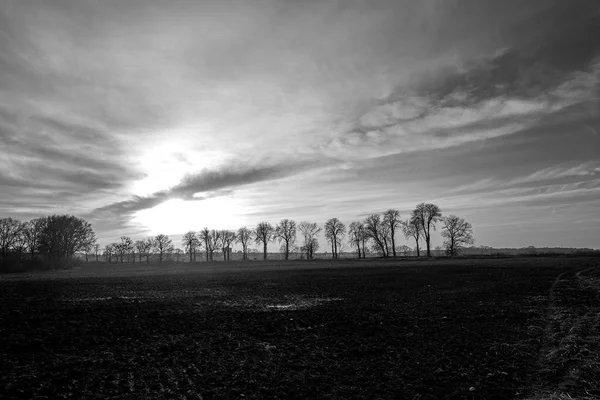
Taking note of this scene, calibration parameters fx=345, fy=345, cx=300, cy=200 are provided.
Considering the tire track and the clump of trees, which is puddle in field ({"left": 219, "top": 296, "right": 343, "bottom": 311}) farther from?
the clump of trees

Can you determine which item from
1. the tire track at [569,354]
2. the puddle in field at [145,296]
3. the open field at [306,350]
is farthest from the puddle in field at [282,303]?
the tire track at [569,354]

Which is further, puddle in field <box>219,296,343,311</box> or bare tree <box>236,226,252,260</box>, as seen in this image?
bare tree <box>236,226,252,260</box>

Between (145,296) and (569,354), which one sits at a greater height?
(569,354)

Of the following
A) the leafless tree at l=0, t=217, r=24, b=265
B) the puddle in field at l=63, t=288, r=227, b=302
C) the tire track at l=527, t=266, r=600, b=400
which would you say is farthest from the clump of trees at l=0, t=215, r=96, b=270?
the tire track at l=527, t=266, r=600, b=400

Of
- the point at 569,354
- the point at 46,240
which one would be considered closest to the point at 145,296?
the point at 569,354

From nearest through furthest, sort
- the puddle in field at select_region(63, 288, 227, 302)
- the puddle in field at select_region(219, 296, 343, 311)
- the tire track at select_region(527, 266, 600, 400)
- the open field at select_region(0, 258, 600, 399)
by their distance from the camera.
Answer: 1. the tire track at select_region(527, 266, 600, 400)
2. the open field at select_region(0, 258, 600, 399)
3. the puddle in field at select_region(219, 296, 343, 311)
4. the puddle in field at select_region(63, 288, 227, 302)

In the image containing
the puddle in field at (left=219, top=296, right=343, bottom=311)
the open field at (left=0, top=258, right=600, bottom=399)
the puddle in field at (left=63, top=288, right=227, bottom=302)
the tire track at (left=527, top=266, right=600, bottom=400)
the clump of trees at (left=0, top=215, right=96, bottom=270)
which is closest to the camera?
the tire track at (left=527, top=266, right=600, bottom=400)

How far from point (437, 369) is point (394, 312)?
904cm

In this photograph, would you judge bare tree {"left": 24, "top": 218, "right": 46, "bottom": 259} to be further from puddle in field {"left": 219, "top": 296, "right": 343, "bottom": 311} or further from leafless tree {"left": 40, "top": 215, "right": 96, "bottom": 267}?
puddle in field {"left": 219, "top": 296, "right": 343, "bottom": 311}

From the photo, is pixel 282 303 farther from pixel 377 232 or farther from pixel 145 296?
pixel 377 232

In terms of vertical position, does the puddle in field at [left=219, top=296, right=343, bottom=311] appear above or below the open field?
below

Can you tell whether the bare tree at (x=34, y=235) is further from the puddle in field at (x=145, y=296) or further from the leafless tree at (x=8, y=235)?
the puddle in field at (x=145, y=296)

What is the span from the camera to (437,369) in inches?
372

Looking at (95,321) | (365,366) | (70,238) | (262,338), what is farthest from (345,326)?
(70,238)
